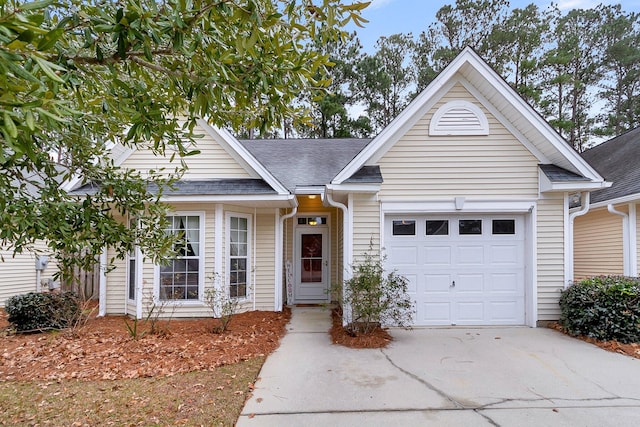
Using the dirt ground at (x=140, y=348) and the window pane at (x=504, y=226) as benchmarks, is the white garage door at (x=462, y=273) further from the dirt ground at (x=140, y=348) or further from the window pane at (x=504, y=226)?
the dirt ground at (x=140, y=348)

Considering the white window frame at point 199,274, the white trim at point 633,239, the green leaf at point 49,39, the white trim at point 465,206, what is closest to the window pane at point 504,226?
the white trim at point 465,206

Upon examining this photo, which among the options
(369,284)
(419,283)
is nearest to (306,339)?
(369,284)

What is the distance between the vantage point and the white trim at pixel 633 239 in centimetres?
841

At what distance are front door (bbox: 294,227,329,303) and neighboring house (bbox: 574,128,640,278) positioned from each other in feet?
22.4

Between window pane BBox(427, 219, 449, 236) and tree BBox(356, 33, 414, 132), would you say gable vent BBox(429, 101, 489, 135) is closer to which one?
window pane BBox(427, 219, 449, 236)

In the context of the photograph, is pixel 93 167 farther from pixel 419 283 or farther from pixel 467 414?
pixel 419 283

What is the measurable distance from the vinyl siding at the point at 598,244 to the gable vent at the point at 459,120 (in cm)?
466

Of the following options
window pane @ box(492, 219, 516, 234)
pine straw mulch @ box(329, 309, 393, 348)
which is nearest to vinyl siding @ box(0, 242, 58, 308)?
pine straw mulch @ box(329, 309, 393, 348)

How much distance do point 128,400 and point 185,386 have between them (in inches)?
24.4

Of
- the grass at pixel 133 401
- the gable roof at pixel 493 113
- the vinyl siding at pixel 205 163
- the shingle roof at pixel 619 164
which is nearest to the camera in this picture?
the grass at pixel 133 401

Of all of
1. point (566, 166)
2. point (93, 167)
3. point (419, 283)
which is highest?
point (566, 166)

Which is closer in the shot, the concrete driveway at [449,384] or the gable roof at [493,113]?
the concrete driveway at [449,384]

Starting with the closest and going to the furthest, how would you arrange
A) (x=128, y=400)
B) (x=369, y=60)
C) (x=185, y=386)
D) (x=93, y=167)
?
(x=93, y=167)
(x=128, y=400)
(x=185, y=386)
(x=369, y=60)

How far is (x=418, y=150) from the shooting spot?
7.38 metres
